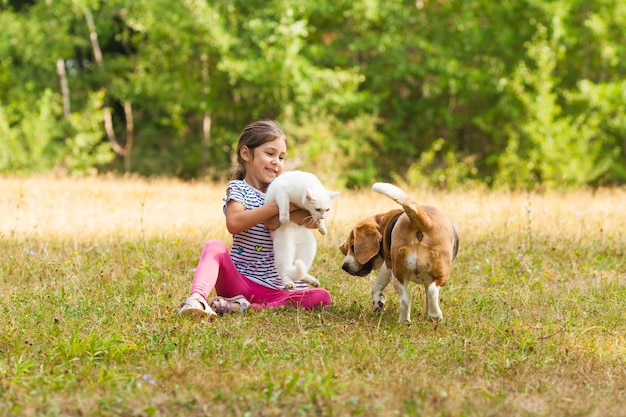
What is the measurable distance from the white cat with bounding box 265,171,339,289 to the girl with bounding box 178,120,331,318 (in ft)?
0.43

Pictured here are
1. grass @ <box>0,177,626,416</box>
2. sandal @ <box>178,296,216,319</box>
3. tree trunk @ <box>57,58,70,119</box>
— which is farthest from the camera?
tree trunk @ <box>57,58,70,119</box>

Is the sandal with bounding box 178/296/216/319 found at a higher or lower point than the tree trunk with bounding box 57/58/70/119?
lower

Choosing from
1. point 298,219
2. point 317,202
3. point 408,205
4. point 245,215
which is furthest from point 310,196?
point 408,205

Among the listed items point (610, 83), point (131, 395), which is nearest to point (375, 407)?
point (131, 395)

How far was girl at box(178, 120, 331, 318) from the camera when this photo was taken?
17.9ft

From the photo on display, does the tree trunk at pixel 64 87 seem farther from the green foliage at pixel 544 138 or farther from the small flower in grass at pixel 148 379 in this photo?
the small flower in grass at pixel 148 379

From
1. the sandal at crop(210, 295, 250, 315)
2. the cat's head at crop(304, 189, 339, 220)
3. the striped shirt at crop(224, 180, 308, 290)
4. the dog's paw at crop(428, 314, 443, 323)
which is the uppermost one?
the cat's head at crop(304, 189, 339, 220)

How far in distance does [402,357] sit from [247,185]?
1893mm

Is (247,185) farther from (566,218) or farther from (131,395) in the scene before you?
(566,218)

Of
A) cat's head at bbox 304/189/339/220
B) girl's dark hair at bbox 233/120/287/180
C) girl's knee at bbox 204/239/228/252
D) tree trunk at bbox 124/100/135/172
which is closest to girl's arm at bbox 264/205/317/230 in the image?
cat's head at bbox 304/189/339/220

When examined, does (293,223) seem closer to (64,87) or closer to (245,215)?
(245,215)

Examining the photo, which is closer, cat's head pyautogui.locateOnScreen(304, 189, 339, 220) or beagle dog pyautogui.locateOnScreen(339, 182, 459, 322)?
beagle dog pyautogui.locateOnScreen(339, 182, 459, 322)

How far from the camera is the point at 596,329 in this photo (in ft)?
17.7

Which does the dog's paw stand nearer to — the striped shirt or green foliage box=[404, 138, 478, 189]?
the striped shirt
